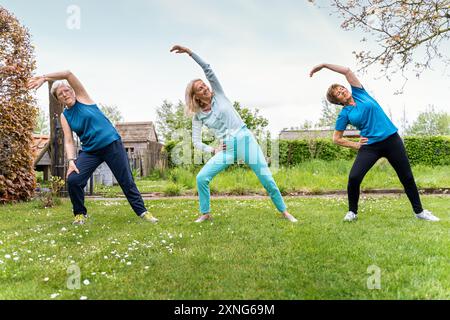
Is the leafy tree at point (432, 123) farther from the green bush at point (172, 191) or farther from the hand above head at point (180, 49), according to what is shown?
the hand above head at point (180, 49)

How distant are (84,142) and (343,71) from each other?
379 centimetres

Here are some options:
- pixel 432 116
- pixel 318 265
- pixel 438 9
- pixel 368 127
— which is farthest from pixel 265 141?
pixel 432 116

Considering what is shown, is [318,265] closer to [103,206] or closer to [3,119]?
[103,206]

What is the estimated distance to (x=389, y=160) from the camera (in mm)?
5613

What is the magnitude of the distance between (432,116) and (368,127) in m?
42.4

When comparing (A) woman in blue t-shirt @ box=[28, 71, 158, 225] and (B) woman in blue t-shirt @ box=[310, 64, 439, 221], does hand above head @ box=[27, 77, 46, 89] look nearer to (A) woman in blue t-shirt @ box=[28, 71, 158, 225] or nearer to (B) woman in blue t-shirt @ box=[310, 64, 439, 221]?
(A) woman in blue t-shirt @ box=[28, 71, 158, 225]

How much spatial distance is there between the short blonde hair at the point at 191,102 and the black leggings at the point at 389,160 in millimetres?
2386

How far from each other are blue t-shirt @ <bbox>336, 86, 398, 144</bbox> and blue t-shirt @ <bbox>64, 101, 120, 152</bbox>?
3451 millimetres

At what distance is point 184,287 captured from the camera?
2.91 meters

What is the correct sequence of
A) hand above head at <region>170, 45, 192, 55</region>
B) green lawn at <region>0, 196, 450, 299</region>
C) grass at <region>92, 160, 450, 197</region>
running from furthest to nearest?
grass at <region>92, 160, 450, 197</region>, hand above head at <region>170, 45, 192, 55</region>, green lawn at <region>0, 196, 450, 299</region>

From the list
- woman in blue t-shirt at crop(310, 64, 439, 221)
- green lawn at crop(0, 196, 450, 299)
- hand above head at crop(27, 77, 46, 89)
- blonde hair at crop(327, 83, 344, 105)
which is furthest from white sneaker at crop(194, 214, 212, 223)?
hand above head at crop(27, 77, 46, 89)

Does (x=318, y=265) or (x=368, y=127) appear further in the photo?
(x=368, y=127)

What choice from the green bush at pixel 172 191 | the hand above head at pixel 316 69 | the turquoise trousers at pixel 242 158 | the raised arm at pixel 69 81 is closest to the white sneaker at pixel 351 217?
the turquoise trousers at pixel 242 158

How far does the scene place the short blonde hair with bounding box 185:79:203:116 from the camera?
5.29m
